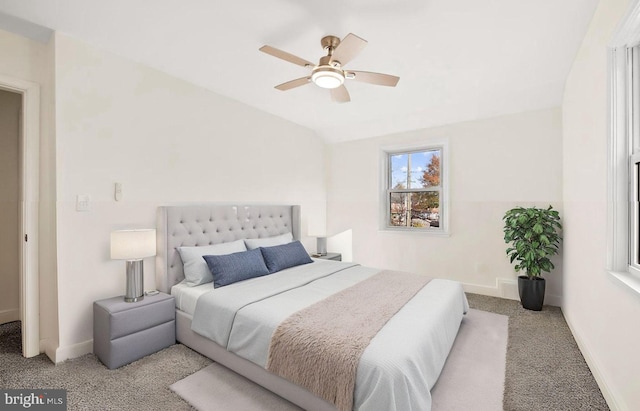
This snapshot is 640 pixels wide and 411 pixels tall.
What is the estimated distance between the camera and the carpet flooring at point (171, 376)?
1798mm

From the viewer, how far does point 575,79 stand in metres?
2.66

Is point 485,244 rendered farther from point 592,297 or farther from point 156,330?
point 156,330

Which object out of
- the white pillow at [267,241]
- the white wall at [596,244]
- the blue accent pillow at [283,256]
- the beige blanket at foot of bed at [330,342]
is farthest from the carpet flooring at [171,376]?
the white pillow at [267,241]

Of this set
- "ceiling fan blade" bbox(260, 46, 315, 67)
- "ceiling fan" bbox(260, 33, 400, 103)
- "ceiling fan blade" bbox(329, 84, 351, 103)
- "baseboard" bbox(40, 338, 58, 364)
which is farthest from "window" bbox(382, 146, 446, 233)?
"baseboard" bbox(40, 338, 58, 364)

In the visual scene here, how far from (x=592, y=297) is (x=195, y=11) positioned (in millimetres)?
3512

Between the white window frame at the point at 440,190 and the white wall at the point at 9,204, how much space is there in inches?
180

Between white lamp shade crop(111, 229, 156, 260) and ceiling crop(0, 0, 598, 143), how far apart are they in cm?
158

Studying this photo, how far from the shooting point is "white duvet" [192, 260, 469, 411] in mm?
1406

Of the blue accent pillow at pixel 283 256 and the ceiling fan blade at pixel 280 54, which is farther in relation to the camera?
the blue accent pillow at pixel 283 256

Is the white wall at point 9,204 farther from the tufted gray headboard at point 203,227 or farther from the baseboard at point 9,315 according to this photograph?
the tufted gray headboard at point 203,227

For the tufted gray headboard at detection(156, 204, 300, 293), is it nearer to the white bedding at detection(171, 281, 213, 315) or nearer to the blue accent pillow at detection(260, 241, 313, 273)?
the white bedding at detection(171, 281, 213, 315)

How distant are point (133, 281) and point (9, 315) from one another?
1893mm

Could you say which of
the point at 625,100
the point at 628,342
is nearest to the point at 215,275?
the point at 628,342

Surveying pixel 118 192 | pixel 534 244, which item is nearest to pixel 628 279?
pixel 534 244
